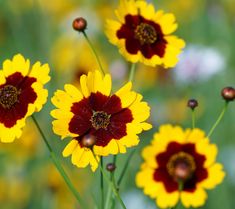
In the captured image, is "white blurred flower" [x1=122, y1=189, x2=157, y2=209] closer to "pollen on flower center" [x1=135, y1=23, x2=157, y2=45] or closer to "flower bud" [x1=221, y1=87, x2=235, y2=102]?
"pollen on flower center" [x1=135, y1=23, x2=157, y2=45]

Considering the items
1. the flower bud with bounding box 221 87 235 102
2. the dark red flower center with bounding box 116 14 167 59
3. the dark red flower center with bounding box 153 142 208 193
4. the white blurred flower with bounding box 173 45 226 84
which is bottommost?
the white blurred flower with bounding box 173 45 226 84

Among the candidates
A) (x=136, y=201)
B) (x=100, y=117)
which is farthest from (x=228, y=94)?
(x=136, y=201)

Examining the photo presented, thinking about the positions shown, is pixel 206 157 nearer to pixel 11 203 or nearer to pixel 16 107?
pixel 16 107

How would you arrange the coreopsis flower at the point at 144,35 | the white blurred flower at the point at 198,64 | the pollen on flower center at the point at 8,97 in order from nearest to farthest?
the pollen on flower center at the point at 8,97 < the coreopsis flower at the point at 144,35 < the white blurred flower at the point at 198,64

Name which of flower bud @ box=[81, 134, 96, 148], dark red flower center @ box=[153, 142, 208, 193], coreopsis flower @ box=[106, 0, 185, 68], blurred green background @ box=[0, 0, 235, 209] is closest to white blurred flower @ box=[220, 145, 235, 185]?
blurred green background @ box=[0, 0, 235, 209]

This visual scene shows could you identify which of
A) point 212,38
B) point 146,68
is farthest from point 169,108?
point 212,38

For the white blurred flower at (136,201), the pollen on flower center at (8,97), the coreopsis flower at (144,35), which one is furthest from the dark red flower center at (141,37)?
the white blurred flower at (136,201)

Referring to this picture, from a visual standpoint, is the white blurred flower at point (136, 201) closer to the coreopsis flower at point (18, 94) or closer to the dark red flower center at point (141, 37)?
the dark red flower center at point (141, 37)
